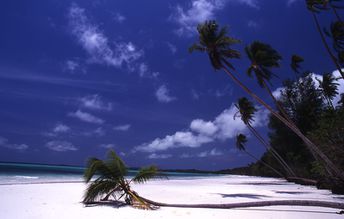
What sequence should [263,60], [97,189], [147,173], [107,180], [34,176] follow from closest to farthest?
[97,189], [107,180], [147,173], [263,60], [34,176]

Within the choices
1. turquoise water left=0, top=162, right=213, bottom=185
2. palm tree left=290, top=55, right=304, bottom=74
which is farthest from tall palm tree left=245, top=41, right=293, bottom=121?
turquoise water left=0, top=162, right=213, bottom=185

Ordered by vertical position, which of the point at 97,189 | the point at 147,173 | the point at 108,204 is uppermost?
the point at 147,173

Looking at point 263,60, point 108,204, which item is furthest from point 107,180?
point 263,60

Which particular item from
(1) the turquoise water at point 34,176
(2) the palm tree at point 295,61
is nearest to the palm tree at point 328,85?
(2) the palm tree at point 295,61

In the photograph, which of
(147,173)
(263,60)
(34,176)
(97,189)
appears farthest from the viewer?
(34,176)

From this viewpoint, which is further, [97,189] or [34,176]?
A: [34,176]

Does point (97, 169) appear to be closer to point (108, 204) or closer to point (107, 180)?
point (107, 180)

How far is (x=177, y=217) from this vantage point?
7.03 m

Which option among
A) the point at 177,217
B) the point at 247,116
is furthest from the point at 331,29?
the point at 247,116

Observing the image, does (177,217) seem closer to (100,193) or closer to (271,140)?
(100,193)

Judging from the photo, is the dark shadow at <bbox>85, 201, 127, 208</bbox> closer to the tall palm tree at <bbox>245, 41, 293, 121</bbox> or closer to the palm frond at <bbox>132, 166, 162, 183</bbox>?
the palm frond at <bbox>132, 166, 162, 183</bbox>

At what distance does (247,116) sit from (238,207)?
25.1 m

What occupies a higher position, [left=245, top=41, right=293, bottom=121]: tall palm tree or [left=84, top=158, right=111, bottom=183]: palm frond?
[left=245, top=41, right=293, bottom=121]: tall palm tree

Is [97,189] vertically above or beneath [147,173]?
beneath
